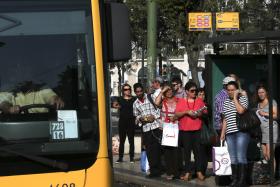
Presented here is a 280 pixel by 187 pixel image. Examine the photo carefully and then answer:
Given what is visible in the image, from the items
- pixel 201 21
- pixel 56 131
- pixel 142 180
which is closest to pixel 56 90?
pixel 56 131

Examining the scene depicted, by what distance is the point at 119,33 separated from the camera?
5582 millimetres

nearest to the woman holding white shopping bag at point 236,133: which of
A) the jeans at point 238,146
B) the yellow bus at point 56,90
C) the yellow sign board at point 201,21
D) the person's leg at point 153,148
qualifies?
the jeans at point 238,146

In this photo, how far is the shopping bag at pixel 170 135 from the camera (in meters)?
11.8

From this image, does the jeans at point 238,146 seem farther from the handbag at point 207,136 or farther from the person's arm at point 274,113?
the handbag at point 207,136

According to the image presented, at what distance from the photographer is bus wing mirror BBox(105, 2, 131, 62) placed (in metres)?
5.56

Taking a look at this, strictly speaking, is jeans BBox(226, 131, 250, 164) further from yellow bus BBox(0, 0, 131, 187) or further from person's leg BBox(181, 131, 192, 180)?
yellow bus BBox(0, 0, 131, 187)

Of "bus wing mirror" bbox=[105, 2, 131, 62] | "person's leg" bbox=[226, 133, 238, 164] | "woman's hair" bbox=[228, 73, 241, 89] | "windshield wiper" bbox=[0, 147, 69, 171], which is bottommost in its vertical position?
"person's leg" bbox=[226, 133, 238, 164]

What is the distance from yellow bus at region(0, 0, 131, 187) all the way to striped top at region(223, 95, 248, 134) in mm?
5217

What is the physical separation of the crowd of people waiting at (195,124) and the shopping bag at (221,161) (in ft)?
0.24

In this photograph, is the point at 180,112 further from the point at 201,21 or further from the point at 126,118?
the point at 201,21

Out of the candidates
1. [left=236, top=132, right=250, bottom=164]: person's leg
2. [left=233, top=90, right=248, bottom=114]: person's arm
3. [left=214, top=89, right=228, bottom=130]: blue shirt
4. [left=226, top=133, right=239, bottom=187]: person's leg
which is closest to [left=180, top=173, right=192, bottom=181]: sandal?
[left=214, top=89, right=228, bottom=130]: blue shirt

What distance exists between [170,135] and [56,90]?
6.52 meters

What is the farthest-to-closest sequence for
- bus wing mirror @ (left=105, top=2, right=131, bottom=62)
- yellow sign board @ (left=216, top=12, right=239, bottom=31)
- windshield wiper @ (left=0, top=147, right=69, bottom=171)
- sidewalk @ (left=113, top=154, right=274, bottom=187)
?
yellow sign board @ (left=216, top=12, right=239, bottom=31) < sidewalk @ (left=113, top=154, right=274, bottom=187) < bus wing mirror @ (left=105, top=2, right=131, bottom=62) < windshield wiper @ (left=0, top=147, right=69, bottom=171)

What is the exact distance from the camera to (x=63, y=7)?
18.2ft
